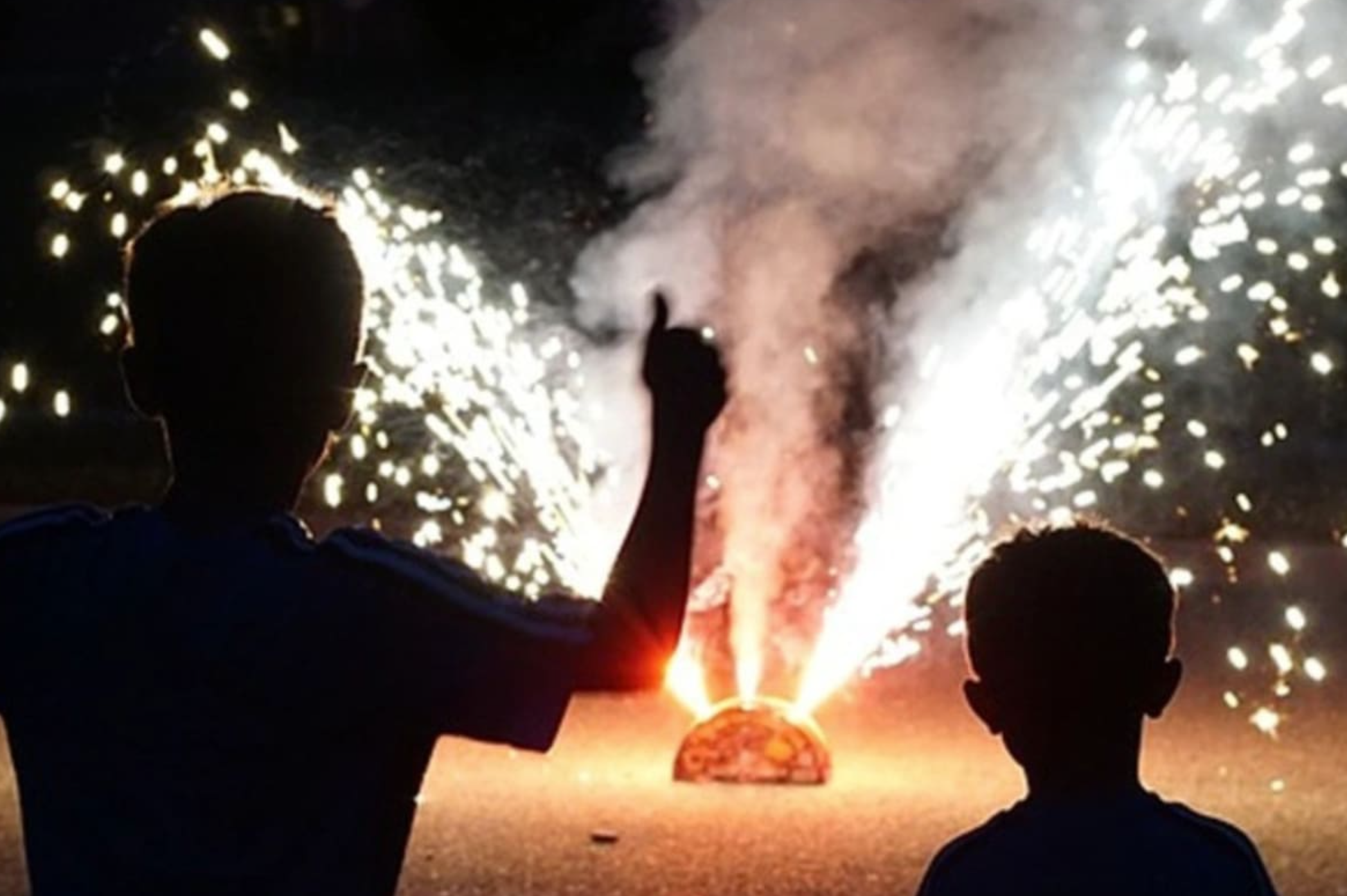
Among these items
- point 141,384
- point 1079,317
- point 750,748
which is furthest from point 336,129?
point 141,384

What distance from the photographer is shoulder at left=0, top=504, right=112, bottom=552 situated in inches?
95.0

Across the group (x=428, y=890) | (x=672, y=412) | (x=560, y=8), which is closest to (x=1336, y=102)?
(x=428, y=890)

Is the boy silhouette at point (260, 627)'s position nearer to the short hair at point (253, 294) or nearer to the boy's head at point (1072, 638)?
the short hair at point (253, 294)

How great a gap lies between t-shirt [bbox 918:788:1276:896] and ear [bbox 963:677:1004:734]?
0.13 meters

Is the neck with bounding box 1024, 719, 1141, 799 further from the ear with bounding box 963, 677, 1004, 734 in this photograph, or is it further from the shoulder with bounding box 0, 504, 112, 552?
the shoulder with bounding box 0, 504, 112, 552

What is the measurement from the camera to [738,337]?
919 centimetres

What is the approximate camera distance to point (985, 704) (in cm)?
282

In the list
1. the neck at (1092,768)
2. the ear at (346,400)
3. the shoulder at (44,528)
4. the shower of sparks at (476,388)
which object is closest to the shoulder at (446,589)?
the ear at (346,400)

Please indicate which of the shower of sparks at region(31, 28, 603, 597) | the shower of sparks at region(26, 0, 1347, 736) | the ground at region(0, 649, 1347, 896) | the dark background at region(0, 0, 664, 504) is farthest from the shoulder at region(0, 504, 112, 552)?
the dark background at region(0, 0, 664, 504)

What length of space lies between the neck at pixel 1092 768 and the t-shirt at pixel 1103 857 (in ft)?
0.10

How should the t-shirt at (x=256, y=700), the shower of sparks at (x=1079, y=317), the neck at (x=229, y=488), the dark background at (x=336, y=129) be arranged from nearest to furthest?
the t-shirt at (x=256, y=700)
the neck at (x=229, y=488)
the shower of sparks at (x=1079, y=317)
the dark background at (x=336, y=129)

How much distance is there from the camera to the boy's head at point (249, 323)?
2381 millimetres

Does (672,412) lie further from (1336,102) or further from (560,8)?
(560,8)

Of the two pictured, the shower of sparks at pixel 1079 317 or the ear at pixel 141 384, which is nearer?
the ear at pixel 141 384
